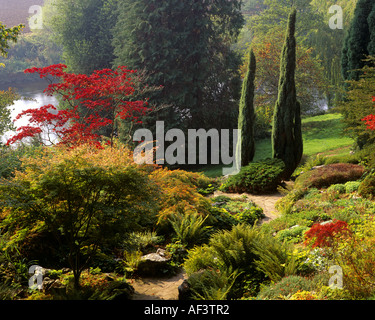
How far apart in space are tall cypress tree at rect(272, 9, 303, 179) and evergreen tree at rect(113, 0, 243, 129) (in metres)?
4.98

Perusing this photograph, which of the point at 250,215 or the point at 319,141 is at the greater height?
the point at 319,141

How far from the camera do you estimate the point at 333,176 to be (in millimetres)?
8906

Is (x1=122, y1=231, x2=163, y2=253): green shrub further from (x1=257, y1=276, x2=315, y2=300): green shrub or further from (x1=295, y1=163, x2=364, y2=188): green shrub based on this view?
(x1=295, y1=163, x2=364, y2=188): green shrub

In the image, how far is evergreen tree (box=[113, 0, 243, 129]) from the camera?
619 inches

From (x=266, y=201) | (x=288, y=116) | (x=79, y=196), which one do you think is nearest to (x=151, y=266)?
(x=79, y=196)

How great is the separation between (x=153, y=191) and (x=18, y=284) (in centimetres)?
223

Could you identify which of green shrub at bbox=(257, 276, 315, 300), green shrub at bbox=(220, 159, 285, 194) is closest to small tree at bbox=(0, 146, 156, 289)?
green shrub at bbox=(257, 276, 315, 300)

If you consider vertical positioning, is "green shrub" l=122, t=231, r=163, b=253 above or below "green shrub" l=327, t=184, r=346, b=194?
below

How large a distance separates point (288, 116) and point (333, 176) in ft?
10.8

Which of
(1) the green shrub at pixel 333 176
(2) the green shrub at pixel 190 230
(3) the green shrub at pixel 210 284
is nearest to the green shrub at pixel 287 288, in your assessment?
(3) the green shrub at pixel 210 284

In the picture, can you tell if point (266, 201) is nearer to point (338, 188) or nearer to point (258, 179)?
point (258, 179)

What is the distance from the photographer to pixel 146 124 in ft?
52.3

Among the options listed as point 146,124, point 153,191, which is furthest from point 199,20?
point 153,191

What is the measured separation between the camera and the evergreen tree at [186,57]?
15727 mm
